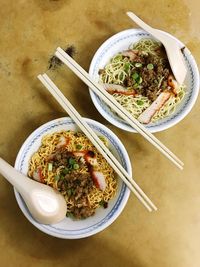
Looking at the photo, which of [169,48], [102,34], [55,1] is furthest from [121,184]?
[55,1]

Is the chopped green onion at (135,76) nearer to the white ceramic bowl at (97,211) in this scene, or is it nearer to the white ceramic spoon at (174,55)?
the white ceramic spoon at (174,55)

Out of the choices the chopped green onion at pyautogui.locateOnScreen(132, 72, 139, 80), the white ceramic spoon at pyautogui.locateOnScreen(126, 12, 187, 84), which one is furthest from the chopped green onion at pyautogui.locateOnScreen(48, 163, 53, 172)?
the white ceramic spoon at pyautogui.locateOnScreen(126, 12, 187, 84)

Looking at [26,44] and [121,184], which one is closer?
[121,184]

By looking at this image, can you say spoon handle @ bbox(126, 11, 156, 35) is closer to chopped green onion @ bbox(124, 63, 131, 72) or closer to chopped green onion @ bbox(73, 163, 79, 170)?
chopped green onion @ bbox(124, 63, 131, 72)

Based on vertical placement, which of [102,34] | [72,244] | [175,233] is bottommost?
[175,233]

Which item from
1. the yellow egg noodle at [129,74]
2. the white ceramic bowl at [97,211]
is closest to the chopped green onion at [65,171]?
the white ceramic bowl at [97,211]

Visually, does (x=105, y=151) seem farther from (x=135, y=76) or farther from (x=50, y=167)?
(x=135, y=76)

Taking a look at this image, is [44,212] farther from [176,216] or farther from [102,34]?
[102,34]
